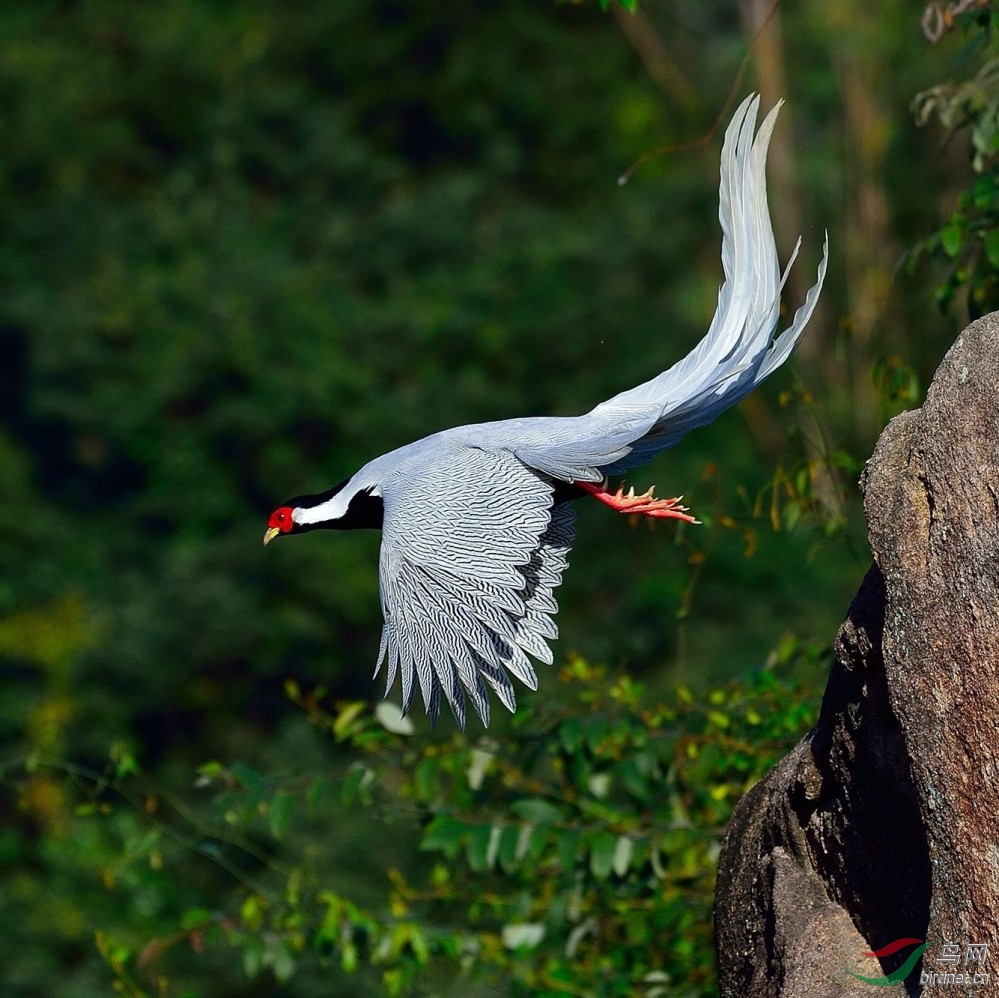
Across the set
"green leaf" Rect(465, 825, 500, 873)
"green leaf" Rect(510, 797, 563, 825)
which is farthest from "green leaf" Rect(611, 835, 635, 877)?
"green leaf" Rect(465, 825, 500, 873)

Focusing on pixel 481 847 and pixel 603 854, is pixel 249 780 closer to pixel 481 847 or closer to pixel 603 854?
pixel 481 847

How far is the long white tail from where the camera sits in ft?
14.1

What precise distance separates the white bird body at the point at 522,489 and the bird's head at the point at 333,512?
0.01 meters

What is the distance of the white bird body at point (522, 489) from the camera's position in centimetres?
390

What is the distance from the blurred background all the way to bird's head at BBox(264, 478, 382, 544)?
7878 mm

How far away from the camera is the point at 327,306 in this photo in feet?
54.5

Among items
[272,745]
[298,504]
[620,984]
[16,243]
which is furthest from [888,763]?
[16,243]

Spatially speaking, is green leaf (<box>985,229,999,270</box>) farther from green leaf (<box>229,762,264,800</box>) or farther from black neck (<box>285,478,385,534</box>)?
green leaf (<box>229,762,264,800</box>)

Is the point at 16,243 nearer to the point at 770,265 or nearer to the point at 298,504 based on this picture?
the point at 298,504

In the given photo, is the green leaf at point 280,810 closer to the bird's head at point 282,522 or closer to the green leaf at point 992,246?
the bird's head at point 282,522

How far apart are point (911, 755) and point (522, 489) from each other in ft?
3.78

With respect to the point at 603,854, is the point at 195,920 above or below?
below

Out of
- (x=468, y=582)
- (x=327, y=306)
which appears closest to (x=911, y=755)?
(x=468, y=582)

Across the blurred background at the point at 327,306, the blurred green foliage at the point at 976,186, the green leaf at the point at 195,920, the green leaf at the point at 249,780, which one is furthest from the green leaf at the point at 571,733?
the blurred background at the point at 327,306
